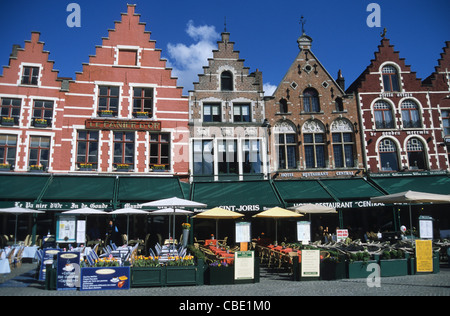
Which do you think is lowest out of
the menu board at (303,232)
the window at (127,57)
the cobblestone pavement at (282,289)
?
the cobblestone pavement at (282,289)

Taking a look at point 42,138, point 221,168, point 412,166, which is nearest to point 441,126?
point 412,166

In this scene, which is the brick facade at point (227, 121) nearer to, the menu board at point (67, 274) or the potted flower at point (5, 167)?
the potted flower at point (5, 167)

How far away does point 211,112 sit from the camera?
21281mm

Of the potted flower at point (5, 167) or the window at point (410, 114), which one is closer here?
the potted flower at point (5, 167)

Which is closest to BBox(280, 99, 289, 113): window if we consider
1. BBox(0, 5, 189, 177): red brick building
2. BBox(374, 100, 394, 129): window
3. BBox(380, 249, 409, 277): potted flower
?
BBox(374, 100, 394, 129): window

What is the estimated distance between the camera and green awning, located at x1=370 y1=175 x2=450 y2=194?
1955cm

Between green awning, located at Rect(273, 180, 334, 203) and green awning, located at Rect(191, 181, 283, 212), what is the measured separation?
23.2 inches

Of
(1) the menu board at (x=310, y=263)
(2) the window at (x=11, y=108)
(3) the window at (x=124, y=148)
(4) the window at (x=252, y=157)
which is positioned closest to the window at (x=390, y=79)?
(4) the window at (x=252, y=157)

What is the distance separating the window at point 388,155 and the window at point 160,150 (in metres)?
13.3

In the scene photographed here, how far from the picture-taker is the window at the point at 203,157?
20.5m

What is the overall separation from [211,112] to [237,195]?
572 cm

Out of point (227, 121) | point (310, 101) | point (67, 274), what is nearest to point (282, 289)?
point (67, 274)

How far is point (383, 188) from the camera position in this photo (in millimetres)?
19656

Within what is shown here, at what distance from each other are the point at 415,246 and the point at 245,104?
1282cm
